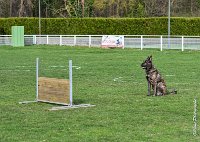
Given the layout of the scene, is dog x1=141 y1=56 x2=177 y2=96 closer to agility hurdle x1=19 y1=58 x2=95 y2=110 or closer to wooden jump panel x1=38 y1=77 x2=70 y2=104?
agility hurdle x1=19 y1=58 x2=95 y2=110

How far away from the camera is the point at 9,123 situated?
11.1 m

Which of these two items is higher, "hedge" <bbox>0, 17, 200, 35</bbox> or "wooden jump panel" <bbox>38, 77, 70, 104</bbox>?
"hedge" <bbox>0, 17, 200, 35</bbox>

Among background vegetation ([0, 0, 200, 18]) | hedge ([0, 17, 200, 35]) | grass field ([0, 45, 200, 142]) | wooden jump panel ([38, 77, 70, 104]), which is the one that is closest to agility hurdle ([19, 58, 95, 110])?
wooden jump panel ([38, 77, 70, 104])

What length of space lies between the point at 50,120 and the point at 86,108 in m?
1.89

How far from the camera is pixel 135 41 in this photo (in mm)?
45375

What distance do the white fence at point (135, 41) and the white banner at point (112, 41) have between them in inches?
21.4

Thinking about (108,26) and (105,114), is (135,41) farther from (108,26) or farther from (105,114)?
(105,114)

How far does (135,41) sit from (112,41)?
2065mm

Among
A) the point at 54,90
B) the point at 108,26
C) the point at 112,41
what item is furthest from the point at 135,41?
the point at 54,90

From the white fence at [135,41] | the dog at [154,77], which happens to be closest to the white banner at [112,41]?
the white fence at [135,41]

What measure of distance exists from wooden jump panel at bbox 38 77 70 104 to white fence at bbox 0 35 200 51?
29.4 m

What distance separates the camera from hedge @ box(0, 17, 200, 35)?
57978 millimetres

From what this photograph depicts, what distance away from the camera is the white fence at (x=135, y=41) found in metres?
42.7

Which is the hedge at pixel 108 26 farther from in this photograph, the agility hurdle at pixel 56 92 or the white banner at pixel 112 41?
the agility hurdle at pixel 56 92
